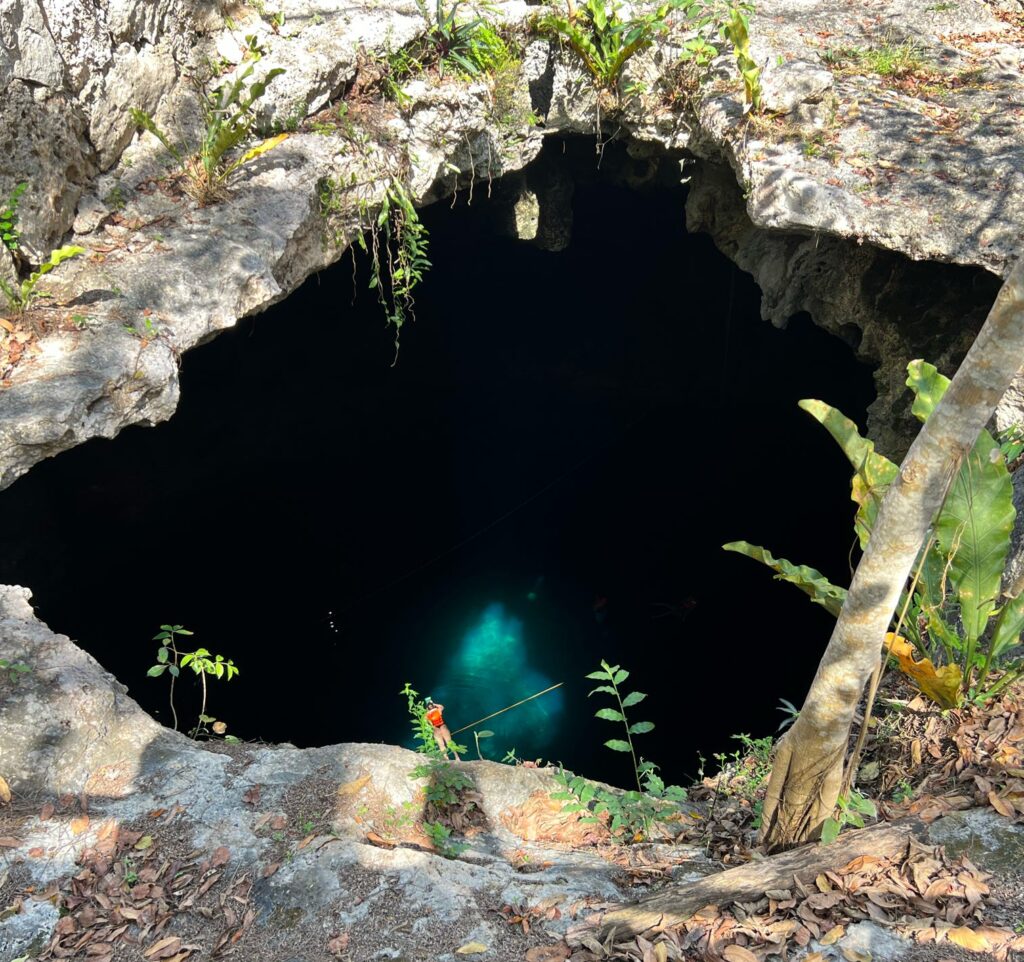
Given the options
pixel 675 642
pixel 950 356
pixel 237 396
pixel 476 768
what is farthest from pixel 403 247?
pixel 675 642

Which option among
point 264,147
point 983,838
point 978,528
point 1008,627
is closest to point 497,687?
point 264,147

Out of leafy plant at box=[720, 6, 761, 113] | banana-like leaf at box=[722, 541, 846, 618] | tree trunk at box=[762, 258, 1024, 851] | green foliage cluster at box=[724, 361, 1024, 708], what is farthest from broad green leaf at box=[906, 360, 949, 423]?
leafy plant at box=[720, 6, 761, 113]

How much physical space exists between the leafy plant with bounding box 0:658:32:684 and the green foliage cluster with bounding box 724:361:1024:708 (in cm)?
320

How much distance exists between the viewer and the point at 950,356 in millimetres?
5594

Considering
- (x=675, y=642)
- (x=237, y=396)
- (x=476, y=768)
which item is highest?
(x=476, y=768)

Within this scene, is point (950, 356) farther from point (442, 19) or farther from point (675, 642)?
point (675, 642)

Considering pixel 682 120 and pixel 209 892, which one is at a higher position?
pixel 682 120

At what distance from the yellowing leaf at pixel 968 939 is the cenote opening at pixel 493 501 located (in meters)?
6.26

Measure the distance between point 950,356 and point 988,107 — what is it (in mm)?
1720

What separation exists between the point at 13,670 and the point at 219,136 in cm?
315

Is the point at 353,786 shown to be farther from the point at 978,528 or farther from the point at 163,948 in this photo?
the point at 978,528

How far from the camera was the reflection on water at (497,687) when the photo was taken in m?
9.09

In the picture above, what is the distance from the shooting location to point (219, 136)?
475 centimetres

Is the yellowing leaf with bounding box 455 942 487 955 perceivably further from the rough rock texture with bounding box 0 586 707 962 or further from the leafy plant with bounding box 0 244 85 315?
the leafy plant with bounding box 0 244 85 315
